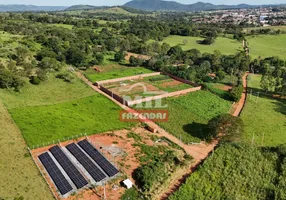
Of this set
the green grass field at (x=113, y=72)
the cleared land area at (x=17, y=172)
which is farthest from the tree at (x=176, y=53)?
the cleared land area at (x=17, y=172)

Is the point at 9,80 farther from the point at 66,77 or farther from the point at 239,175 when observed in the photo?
the point at 239,175

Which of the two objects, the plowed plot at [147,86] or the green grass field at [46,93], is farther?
the plowed plot at [147,86]

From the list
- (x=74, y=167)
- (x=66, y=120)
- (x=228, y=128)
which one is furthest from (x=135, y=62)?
(x=74, y=167)

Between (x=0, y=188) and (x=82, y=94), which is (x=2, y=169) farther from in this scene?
(x=82, y=94)

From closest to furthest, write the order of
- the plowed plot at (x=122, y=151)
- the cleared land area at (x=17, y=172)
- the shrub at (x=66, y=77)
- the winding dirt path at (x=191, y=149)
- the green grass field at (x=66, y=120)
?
the cleared land area at (x=17, y=172), the plowed plot at (x=122, y=151), the winding dirt path at (x=191, y=149), the green grass field at (x=66, y=120), the shrub at (x=66, y=77)

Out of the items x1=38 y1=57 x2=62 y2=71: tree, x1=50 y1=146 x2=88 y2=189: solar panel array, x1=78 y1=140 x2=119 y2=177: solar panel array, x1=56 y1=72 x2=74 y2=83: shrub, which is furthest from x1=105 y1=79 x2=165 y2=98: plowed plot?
x1=50 y1=146 x2=88 y2=189: solar panel array

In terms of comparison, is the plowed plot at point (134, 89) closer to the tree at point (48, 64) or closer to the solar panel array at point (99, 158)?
the tree at point (48, 64)
